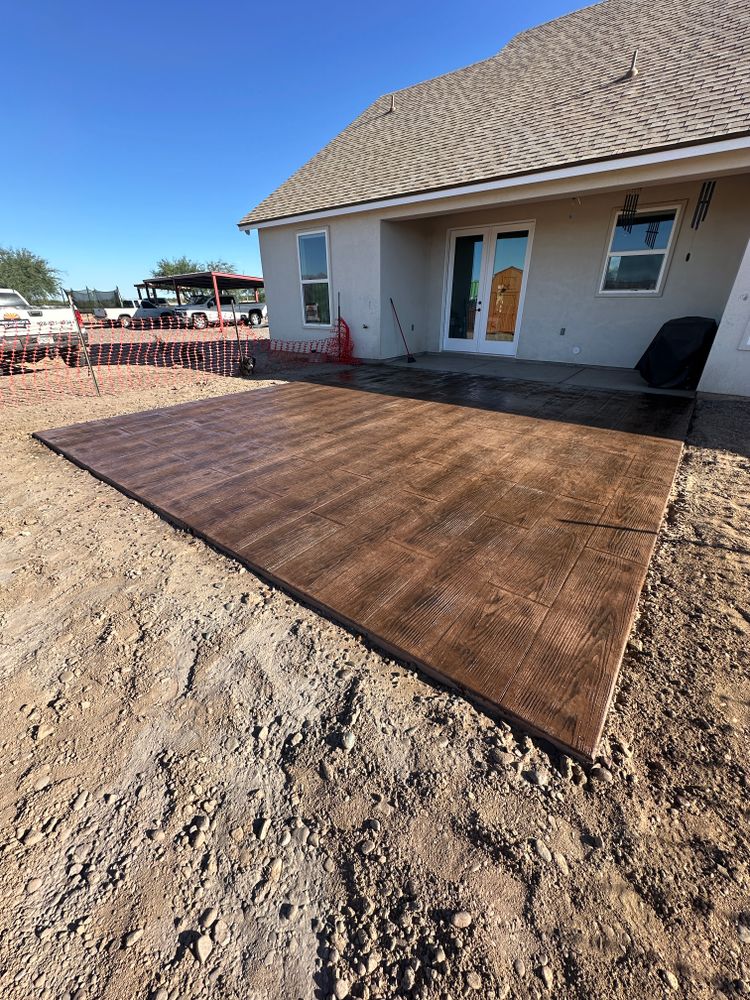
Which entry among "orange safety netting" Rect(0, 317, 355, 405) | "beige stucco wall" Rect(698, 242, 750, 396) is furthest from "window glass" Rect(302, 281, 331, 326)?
"beige stucco wall" Rect(698, 242, 750, 396)

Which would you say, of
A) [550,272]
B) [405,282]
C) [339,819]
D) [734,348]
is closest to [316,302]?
[405,282]

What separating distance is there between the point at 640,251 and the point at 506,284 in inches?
86.2

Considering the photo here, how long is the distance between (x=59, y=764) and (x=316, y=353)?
895cm

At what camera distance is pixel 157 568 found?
7.64 feet

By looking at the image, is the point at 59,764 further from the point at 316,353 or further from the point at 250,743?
the point at 316,353

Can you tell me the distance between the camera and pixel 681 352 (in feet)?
18.5

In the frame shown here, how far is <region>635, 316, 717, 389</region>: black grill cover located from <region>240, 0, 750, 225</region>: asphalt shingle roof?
6.69 feet

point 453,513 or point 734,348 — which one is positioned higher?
point 734,348

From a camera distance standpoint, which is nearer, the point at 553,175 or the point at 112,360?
the point at 553,175

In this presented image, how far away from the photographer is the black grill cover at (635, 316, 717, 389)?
554 cm

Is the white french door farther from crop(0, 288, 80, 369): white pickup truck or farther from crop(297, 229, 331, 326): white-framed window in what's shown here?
crop(0, 288, 80, 369): white pickup truck

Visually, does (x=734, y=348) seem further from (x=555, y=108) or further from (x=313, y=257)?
(x=313, y=257)

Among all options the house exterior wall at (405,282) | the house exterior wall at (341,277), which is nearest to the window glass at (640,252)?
the house exterior wall at (405,282)

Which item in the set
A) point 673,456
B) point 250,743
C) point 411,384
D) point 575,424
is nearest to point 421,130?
point 411,384
